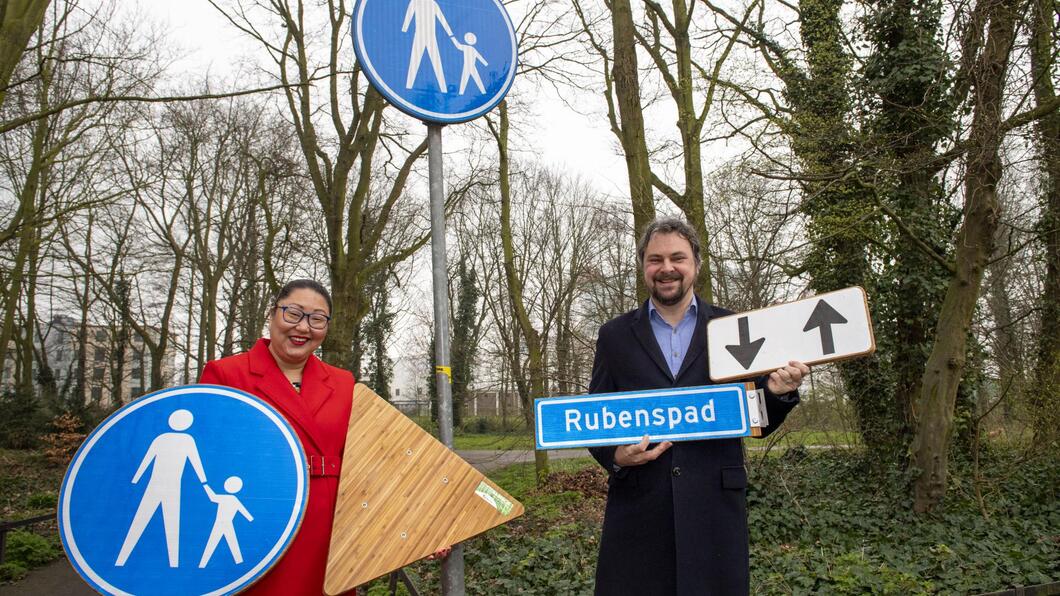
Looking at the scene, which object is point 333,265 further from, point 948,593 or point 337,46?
point 948,593

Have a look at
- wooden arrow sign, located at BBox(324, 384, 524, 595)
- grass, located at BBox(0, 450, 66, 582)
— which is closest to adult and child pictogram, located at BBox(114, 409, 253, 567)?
wooden arrow sign, located at BBox(324, 384, 524, 595)

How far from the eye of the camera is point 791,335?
1.95 metres

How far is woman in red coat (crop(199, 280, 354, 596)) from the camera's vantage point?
7.29ft

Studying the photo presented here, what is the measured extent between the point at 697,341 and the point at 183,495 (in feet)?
5.51

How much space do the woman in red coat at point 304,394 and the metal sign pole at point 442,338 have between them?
1.59 ft

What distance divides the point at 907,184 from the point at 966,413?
3408mm

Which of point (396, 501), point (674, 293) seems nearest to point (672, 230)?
point (674, 293)

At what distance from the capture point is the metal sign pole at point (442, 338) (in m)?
1.99

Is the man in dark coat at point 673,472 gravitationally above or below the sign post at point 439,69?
below

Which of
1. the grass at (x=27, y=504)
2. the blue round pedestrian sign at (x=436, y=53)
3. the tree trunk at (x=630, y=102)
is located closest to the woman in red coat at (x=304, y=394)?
the blue round pedestrian sign at (x=436, y=53)

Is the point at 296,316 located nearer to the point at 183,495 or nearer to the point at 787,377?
the point at 183,495

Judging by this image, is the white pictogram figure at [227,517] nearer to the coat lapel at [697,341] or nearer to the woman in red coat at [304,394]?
the woman in red coat at [304,394]

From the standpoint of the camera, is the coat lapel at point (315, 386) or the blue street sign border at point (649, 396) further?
the coat lapel at point (315, 386)

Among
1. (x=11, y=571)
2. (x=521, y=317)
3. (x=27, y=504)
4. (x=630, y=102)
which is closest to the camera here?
(x=11, y=571)
